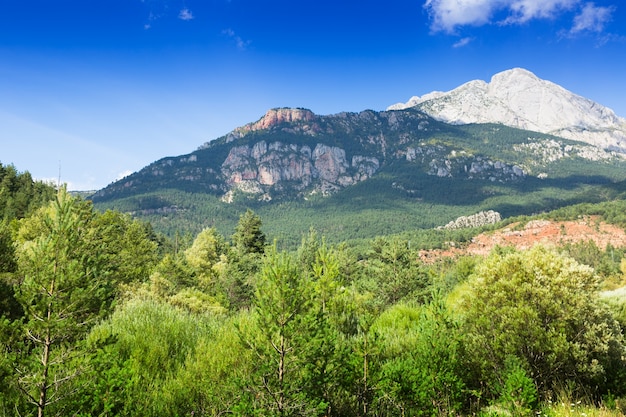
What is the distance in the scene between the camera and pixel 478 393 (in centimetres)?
707

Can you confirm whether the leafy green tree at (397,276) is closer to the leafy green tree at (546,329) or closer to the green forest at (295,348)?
the green forest at (295,348)

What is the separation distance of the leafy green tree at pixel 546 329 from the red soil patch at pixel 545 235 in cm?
12032

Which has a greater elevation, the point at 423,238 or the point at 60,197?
the point at 60,197

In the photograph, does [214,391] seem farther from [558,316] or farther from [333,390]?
[558,316]

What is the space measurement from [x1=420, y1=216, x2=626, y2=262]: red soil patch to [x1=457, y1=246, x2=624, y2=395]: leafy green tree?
120m

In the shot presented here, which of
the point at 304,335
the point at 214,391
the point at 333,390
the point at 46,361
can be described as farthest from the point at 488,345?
the point at 46,361

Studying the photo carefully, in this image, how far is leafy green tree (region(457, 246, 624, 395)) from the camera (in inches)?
300

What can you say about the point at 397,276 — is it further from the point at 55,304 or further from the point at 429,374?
the point at 55,304

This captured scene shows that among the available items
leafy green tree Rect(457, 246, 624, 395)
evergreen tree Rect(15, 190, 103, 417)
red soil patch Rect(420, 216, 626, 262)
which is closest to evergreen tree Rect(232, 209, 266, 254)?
leafy green tree Rect(457, 246, 624, 395)

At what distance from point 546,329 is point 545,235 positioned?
15607 centimetres

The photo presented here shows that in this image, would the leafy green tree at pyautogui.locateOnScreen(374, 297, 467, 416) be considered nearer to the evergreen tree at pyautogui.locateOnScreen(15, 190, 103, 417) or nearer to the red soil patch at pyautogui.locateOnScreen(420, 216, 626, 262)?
the evergreen tree at pyautogui.locateOnScreen(15, 190, 103, 417)

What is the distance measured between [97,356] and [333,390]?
3700 mm

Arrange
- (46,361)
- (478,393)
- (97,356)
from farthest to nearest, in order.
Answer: (478,393) → (97,356) → (46,361)

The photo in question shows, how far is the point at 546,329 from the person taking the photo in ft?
26.3
